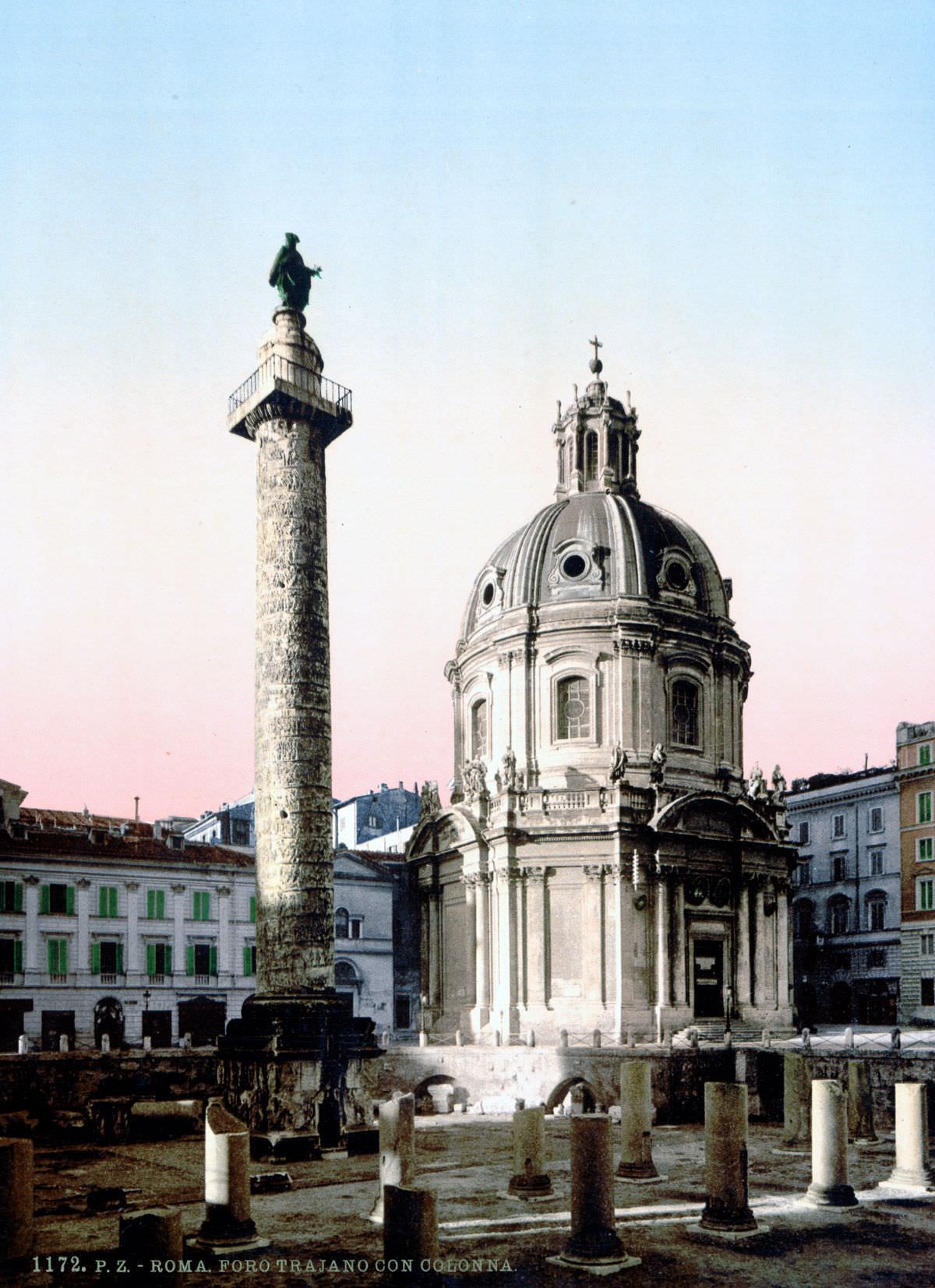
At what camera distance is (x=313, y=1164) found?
84.4 ft

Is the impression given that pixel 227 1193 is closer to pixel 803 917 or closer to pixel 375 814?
pixel 803 917

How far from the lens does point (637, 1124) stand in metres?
22.0

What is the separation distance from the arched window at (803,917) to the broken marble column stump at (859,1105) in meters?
31.1

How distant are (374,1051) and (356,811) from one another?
43.9 metres

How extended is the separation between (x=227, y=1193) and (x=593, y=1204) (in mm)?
4377

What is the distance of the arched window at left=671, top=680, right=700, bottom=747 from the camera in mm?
46000

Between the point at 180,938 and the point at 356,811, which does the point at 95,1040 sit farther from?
the point at 356,811

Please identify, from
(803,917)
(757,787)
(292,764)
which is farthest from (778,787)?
(292,764)

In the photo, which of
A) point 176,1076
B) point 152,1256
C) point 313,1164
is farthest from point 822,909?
point 152,1256

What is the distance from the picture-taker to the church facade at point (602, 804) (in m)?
42.3

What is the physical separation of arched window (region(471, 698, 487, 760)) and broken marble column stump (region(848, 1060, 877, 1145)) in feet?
72.0

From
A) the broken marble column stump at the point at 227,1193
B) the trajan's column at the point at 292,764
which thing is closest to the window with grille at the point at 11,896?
the trajan's column at the point at 292,764

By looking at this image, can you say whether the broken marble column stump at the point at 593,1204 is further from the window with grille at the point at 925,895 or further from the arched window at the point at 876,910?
the arched window at the point at 876,910

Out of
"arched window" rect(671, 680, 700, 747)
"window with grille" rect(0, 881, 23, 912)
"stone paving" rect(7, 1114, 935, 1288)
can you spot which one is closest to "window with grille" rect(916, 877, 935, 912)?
"arched window" rect(671, 680, 700, 747)
